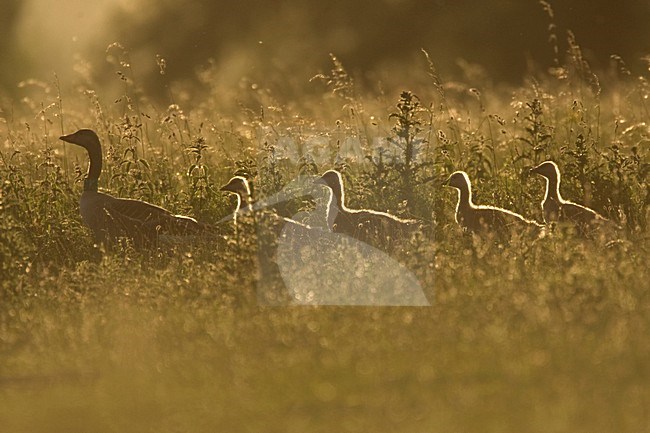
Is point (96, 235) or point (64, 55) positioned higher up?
point (64, 55)

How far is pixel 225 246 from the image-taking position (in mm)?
10312

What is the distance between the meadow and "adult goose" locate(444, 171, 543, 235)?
179 millimetres

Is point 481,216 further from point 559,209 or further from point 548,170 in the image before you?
point 548,170

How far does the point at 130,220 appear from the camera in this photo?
11.0 m

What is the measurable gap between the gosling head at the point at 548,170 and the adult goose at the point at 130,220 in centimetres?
293

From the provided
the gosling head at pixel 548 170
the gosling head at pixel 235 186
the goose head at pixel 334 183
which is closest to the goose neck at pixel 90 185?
the gosling head at pixel 235 186

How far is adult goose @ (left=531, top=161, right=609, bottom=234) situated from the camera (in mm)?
10555

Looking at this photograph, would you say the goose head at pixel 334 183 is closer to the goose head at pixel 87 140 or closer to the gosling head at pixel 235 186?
the gosling head at pixel 235 186

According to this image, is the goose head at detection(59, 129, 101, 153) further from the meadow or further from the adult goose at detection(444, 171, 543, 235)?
the adult goose at detection(444, 171, 543, 235)

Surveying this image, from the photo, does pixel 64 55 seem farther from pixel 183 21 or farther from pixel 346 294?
pixel 346 294

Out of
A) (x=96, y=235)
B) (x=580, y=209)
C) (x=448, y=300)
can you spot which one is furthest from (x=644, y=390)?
(x=96, y=235)

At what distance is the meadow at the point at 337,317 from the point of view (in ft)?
21.0

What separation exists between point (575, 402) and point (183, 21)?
2224 centimetres

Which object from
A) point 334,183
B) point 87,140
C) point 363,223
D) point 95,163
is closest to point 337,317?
point 363,223
